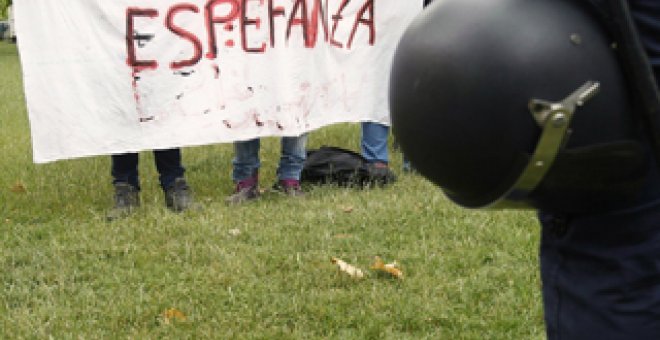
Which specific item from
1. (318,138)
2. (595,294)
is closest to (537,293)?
(595,294)

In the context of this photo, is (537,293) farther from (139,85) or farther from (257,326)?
(139,85)

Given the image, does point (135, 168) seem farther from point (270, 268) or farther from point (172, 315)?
point (172, 315)

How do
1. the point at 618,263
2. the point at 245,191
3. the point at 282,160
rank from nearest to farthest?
the point at 618,263 → the point at 245,191 → the point at 282,160

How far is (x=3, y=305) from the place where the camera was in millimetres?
3562

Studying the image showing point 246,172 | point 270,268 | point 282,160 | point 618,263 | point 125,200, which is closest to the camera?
point 618,263

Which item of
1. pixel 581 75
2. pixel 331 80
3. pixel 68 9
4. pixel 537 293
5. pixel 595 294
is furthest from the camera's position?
pixel 331 80

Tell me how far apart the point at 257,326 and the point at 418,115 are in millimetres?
1998

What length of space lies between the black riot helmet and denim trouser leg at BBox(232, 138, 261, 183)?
404 centimetres

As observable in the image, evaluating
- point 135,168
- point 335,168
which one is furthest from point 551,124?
point 335,168

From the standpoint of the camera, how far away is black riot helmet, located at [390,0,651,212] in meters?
1.34

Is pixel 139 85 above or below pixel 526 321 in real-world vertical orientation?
above

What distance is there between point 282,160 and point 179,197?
2.49 feet

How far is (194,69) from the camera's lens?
17.2 feet

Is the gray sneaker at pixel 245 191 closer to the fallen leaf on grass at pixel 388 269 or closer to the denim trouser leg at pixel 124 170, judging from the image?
the denim trouser leg at pixel 124 170
